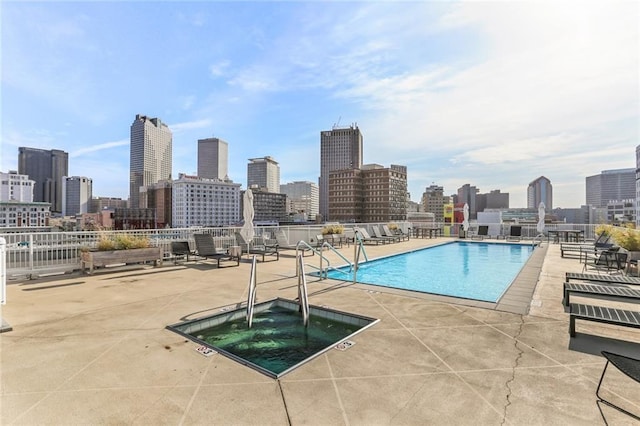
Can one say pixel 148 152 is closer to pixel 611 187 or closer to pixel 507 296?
pixel 507 296

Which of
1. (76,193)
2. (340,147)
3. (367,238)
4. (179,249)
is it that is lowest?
(367,238)

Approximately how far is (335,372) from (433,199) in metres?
156

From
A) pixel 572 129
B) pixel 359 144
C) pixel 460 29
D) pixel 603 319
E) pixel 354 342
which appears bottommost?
pixel 354 342

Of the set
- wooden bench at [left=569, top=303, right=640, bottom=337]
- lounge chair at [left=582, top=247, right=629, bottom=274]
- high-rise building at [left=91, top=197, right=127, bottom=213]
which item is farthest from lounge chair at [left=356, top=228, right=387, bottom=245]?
high-rise building at [left=91, top=197, right=127, bottom=213]

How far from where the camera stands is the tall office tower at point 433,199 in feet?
479

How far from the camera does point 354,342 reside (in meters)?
3.42

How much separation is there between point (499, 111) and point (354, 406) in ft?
46.5

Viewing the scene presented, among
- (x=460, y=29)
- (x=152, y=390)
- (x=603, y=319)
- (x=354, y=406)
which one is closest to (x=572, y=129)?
(x=460, y=29)

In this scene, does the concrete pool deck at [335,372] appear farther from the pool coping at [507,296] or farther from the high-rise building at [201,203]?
the high-rise building at [201,203]

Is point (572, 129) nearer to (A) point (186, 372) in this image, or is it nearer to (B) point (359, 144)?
(A) point (186, 372)

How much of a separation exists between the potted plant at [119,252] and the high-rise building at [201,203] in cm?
11361

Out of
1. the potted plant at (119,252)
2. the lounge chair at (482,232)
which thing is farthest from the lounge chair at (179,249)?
the lounge chair at (482,232)

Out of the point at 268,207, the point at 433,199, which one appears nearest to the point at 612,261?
the point at 268,207

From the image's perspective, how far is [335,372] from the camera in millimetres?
2752
